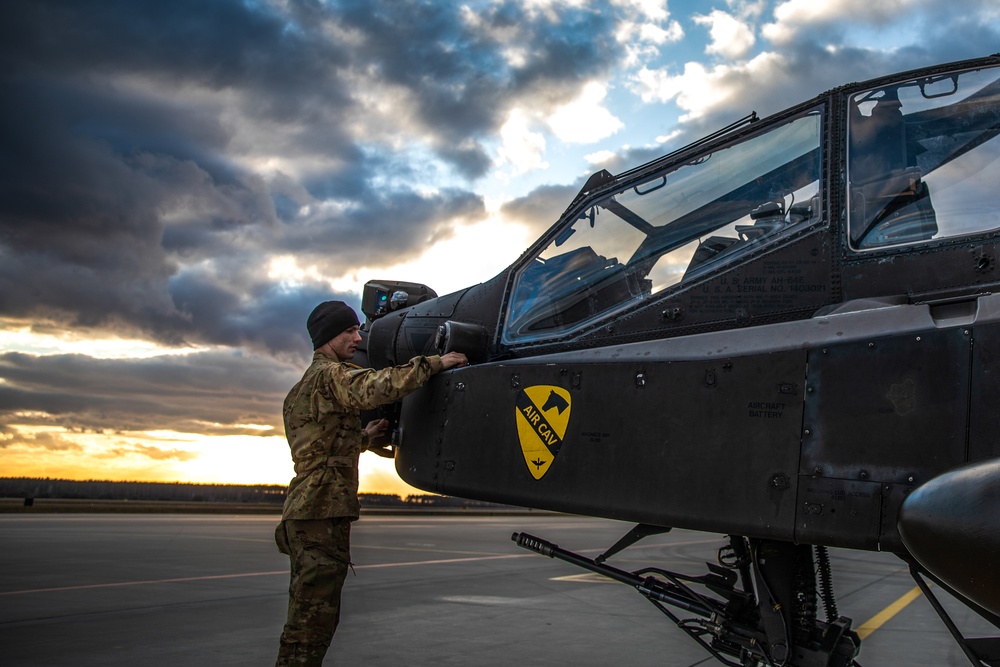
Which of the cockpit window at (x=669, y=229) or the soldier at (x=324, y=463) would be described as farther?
the soldier at (x=324, y=463)

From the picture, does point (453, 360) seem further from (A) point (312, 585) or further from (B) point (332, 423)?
(A) point (312, 585)

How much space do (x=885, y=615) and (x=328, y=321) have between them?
859cm

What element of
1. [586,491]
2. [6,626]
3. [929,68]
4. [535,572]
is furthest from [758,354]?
[535,572]

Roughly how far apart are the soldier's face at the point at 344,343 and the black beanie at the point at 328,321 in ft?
0.08

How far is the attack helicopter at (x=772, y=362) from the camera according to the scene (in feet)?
10.1

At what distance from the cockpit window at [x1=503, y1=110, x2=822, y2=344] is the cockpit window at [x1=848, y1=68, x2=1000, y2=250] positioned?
0.71 ft

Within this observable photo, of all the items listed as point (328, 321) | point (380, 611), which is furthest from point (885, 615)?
point (328, 321)

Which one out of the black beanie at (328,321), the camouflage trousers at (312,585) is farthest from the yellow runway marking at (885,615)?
the black beanie at (328,321)

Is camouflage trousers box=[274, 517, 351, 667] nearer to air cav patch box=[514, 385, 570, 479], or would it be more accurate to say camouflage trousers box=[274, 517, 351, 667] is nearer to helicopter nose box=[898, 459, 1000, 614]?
air cav patch box=[514, 385, 570, 479]

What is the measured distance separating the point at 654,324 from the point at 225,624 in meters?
5.63

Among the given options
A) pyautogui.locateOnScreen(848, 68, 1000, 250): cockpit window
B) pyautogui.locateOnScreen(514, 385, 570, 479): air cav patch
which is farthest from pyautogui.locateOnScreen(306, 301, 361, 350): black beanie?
pyautogui.locateOnScreen(848, 68, 1000, 250): cockpit window

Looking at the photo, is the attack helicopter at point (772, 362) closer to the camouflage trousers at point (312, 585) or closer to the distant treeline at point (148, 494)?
the camouflage trousers at point (312, 585)

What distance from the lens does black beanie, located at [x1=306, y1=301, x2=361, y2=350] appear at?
4.75m

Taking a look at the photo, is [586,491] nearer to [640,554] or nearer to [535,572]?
[535,572]
